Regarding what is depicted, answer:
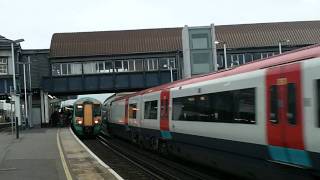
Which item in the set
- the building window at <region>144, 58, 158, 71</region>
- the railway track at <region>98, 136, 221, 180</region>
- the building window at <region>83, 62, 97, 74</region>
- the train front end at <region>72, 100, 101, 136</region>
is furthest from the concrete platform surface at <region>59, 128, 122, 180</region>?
the building window at <region>144, 58, 158, 71</region>

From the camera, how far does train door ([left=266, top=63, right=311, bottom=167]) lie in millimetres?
9727

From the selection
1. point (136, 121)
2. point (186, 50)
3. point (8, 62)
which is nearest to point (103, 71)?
point (8, 62)

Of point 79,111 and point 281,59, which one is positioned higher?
point 281,59

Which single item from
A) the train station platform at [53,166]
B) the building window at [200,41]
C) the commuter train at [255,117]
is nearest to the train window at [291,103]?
the commuter train at [255,117]

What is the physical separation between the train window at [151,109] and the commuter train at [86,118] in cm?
1611

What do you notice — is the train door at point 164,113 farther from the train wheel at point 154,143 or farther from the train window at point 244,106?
the train window at point 244,106

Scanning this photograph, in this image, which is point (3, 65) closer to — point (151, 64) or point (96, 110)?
point (151, 64)

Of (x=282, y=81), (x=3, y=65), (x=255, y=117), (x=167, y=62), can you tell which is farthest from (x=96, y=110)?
(x=282, y=81)

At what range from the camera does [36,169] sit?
59.2ft

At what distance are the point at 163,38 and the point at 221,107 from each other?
59.0 metres

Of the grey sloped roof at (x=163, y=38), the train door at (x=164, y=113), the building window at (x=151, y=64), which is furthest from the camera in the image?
the grey sloped roof at (x=163, y=38)

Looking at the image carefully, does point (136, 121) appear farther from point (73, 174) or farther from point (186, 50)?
point (186, 50)

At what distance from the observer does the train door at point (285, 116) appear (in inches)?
383

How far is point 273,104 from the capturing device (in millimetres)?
10742
